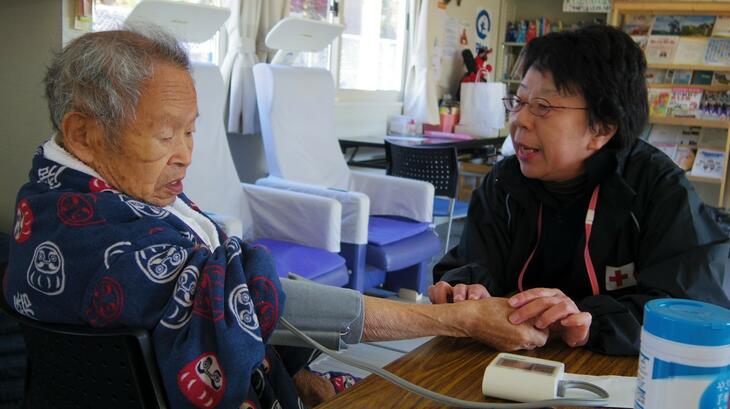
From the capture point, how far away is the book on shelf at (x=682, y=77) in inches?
233

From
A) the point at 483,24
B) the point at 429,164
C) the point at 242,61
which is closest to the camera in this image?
the point at 242,61

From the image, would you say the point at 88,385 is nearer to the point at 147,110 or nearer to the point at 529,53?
the point at 147,110

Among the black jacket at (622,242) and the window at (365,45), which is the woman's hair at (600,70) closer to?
the black jacket at (622,242)

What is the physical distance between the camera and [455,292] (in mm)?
1374

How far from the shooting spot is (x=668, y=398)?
708 mm

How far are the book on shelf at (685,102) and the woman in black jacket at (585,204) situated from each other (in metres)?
4.71

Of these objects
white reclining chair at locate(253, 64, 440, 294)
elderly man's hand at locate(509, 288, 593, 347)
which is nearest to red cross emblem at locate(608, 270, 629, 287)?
elderly man's hand at locate(509, 288, 593, 347)

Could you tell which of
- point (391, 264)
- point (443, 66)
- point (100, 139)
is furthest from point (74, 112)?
point (443, 66)

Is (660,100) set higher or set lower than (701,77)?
lower

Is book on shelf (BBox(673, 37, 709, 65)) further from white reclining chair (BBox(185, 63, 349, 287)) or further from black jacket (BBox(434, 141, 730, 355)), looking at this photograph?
black jacket (BBox(434, 141, 730, 355))

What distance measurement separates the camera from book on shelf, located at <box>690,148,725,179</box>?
576 centimetres

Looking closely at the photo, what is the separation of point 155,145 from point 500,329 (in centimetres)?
61

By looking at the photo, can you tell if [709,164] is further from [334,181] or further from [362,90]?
[334,181]

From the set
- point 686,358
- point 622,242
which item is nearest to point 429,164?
point 622,242
